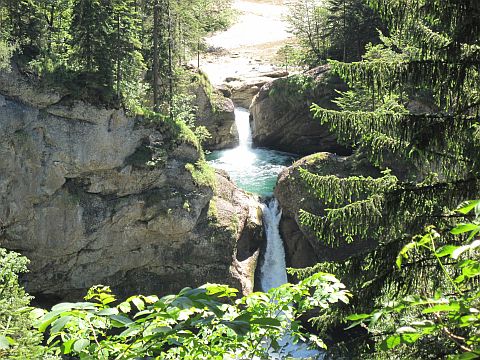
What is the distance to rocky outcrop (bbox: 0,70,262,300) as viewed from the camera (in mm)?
17875

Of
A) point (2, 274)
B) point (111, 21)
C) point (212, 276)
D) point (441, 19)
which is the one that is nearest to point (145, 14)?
point (111, 21)

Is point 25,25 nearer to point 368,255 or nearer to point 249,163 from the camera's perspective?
point 249,163

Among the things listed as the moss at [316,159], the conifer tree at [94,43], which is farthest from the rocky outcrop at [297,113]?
the conifer tree at [94,43]

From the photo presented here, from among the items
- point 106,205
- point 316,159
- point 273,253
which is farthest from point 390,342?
point 273,253

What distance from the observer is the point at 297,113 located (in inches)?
1141

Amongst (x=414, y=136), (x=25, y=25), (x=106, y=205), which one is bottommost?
(x=106, y=205)

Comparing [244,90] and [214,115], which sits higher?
[244,90]

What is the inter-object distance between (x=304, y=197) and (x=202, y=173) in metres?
4.23

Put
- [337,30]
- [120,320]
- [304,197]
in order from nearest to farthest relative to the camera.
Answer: [120,320], [304,197], [337,30]

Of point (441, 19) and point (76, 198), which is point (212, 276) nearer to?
A: point (76, 198)

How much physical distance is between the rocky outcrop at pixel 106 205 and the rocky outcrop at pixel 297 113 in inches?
385

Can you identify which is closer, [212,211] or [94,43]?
[94,43]

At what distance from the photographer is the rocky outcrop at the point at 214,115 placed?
31.9m

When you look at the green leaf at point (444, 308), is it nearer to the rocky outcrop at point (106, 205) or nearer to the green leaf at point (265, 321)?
the green leaf at point (265, 321)
